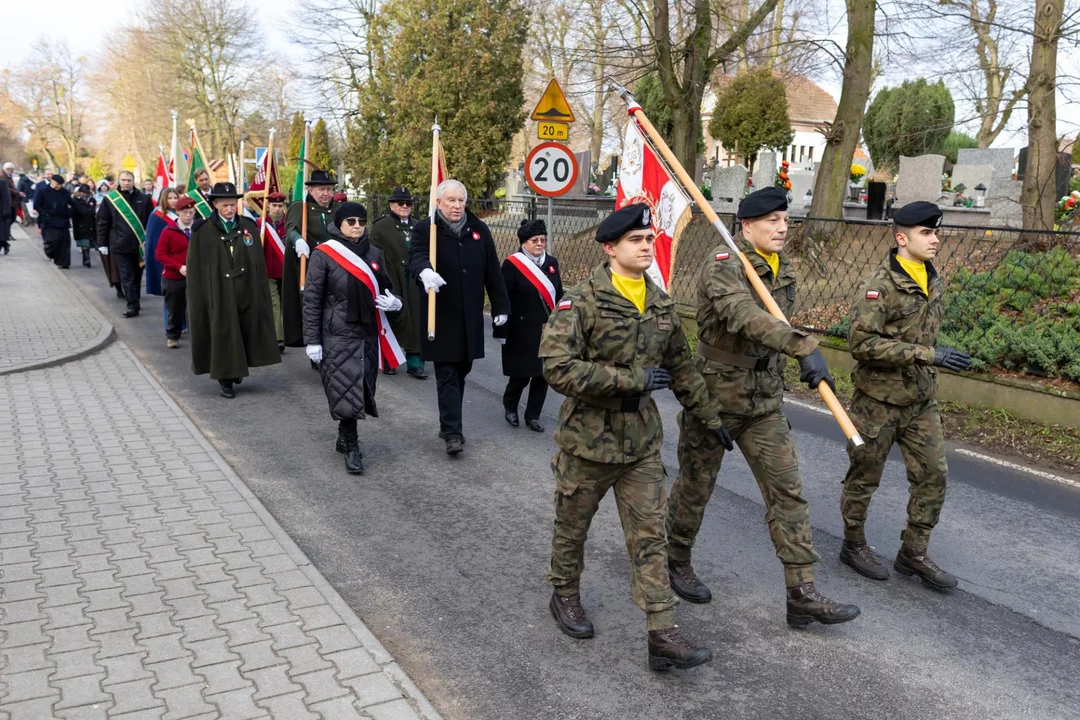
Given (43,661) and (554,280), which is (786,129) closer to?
(554,280)

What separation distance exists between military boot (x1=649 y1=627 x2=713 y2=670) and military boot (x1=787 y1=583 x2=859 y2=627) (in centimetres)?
58

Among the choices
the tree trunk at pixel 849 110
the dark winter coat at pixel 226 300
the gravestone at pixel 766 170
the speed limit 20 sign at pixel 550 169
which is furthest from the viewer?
the gravestone at pixel 766 170

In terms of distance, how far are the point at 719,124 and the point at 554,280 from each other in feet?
96.0

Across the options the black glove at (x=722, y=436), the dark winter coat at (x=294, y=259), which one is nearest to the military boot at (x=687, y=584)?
the black glove at (x=722, y=436)

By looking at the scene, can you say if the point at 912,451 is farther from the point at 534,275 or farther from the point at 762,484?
the point at 534,275

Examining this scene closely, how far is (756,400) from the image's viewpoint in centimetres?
433

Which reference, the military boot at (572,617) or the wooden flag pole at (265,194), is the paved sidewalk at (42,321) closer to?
the wooden flag pole at (265,194)

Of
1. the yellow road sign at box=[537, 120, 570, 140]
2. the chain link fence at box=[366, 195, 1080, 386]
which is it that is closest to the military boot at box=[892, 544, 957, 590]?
the chain link fence at box=[366, 195, 1080, 386]

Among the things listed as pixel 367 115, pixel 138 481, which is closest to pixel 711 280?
pixel 138 481

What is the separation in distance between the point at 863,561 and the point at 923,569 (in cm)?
29

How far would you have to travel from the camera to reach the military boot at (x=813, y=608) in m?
4.12

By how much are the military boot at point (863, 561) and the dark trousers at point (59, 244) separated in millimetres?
18300

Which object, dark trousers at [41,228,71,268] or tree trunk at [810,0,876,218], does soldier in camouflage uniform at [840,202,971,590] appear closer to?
tree trunk at [810,0,876,218]

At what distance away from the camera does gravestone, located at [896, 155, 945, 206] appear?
20381 millimetres
